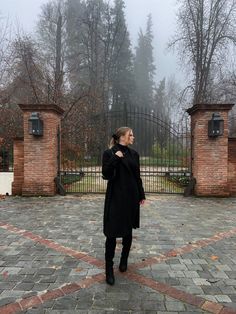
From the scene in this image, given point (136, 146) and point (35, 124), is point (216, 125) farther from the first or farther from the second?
point (136, 146)

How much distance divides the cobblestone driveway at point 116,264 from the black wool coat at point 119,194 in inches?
24.5

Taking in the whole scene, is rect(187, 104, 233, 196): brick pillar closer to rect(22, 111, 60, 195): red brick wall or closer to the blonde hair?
rect(22, 111, 60, 195): red brick wall

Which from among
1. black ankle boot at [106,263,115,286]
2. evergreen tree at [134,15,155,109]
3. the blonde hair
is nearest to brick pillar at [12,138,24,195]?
the blonde hair

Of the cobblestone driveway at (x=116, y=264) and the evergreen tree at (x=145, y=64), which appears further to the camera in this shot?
the evergreen tree at (x=145, y=64)

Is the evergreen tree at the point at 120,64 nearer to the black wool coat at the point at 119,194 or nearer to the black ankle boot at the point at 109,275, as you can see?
the black wool coat at the point at 119,194

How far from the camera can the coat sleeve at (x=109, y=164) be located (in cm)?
367

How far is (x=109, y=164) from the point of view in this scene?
3668 millimetres

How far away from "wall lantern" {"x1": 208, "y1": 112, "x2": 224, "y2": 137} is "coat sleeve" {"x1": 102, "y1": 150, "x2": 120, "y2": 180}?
614cm

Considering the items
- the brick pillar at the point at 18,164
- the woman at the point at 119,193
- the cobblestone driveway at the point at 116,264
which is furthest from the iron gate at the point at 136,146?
the woman at the point at 119,193

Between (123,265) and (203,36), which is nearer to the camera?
(123,265)

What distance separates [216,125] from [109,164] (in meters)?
6.28

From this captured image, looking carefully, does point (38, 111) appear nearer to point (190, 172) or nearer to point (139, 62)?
point (190, 172)

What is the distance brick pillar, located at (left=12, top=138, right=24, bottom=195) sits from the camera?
963 cm

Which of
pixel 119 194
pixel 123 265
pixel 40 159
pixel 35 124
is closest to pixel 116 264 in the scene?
pixel 123 265
